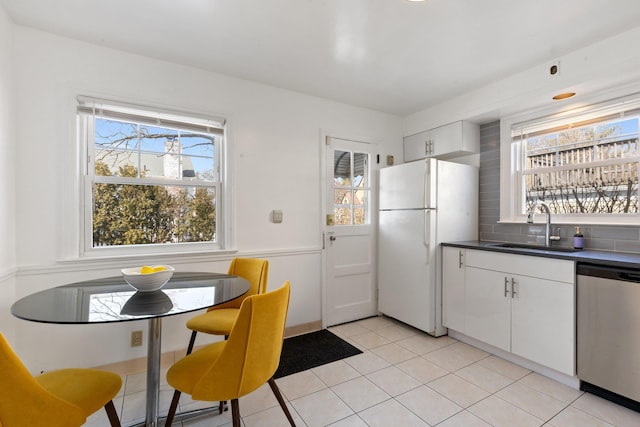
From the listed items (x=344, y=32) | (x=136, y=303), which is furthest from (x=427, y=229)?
(x=136, y=303)

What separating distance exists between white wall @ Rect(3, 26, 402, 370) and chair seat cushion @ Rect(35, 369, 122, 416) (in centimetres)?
104

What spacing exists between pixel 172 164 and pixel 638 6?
3.35 m

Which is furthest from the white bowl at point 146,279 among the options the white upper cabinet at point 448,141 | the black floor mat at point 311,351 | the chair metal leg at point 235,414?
the white upper cabinet at point 448,141

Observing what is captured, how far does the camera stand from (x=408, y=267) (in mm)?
3139

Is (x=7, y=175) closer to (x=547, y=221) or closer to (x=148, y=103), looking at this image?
(x=148, y=103)

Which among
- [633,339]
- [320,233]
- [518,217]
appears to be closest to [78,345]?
[320,233]

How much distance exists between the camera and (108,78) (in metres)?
2.26

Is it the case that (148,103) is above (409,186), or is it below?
above

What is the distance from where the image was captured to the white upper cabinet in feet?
10.4

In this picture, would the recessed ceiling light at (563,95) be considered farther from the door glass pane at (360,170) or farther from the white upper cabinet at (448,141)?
the door glass pane at (360,170)

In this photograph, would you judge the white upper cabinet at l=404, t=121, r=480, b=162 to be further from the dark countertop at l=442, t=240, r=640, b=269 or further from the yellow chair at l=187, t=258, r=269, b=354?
the yellow chair at l=187, t=258, r=269, b=354

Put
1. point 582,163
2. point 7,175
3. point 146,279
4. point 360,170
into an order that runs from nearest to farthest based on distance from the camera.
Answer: point 146,279 < point 7,175 < point 582,163 < point 360,170

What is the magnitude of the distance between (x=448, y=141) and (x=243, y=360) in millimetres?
2971

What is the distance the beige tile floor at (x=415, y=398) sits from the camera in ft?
5.89
